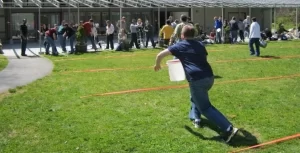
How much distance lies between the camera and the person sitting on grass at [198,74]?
584 centimetres

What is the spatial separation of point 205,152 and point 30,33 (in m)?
26.3

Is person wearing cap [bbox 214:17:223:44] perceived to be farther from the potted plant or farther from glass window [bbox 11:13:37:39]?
glass window [bbox 11:13:37:39]

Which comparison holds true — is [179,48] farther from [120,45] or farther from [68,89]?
[120,45]

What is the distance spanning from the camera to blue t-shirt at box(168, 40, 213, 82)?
19.2 feet

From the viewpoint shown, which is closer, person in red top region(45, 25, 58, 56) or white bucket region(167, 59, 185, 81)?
white bucket region(167, 59, 185, 81)

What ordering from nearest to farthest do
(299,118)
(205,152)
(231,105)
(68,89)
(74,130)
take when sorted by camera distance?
(205,152)
(74,130)
(299,118)
(231,105)
(68,89)

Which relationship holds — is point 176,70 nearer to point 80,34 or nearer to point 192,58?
point 192,58

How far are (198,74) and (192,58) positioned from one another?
25 cm

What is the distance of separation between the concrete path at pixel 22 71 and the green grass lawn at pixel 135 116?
58 centimetres

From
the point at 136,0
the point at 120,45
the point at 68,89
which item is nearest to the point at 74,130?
the point at 68,89

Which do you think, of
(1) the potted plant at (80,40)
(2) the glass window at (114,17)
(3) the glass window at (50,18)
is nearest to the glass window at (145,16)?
(2) the glass window at (114,17)

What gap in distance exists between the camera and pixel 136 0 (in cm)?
2844

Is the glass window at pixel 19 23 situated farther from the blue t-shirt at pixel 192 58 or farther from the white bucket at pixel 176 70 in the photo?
the blue t-shirt at pixel 192 58

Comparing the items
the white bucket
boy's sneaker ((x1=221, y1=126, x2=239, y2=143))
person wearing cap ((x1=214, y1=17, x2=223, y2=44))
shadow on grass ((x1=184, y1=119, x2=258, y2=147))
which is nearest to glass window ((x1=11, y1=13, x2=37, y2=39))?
person wearing cap ((x1=214, y1=17, x2=223, y2=44))
